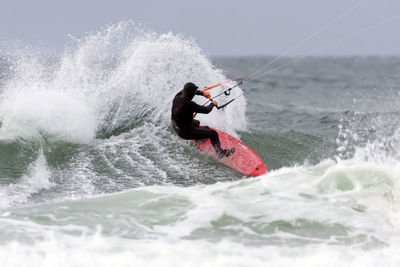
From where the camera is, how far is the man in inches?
350

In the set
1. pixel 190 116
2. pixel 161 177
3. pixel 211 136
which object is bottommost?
pixel 161 177

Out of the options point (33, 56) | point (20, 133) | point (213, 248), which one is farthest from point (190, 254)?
point (33, 56)

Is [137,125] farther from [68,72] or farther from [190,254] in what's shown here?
[190,254]

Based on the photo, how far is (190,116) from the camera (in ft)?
29.9

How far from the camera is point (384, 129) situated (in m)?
12.3

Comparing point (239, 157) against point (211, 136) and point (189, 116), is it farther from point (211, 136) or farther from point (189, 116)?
point (189, 116)

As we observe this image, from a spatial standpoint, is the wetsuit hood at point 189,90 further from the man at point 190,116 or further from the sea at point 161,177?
the sea at point 161,177

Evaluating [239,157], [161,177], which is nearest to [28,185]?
[161,177]

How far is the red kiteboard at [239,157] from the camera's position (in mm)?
8625

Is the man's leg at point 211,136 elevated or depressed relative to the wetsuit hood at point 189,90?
depressed

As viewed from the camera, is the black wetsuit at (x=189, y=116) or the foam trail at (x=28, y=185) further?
the black wetsuit at (x=189, y=116)

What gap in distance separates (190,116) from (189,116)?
0.02m

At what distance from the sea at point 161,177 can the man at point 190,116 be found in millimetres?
464

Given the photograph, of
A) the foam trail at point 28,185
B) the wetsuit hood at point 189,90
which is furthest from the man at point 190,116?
the foam trail at point 28,185
